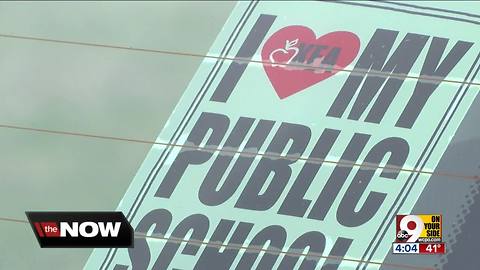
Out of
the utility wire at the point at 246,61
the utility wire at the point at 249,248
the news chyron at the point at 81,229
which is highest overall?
the utility wire at the point at 246,61

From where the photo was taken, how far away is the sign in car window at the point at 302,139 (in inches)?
212

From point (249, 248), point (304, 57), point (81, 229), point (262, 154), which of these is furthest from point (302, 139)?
point (81, 229)

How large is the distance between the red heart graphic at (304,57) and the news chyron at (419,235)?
2.78 feet

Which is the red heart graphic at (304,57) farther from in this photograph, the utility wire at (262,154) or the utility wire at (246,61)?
the utility wire at (262,154)

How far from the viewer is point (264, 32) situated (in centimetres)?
550

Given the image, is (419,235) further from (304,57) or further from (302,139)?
(304,57)

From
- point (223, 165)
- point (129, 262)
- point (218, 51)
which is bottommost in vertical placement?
point (129, 262)

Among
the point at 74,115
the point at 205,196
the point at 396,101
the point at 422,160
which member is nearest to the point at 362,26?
the point at 396,101

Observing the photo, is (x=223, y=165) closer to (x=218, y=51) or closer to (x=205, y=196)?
(x=205, y=196)

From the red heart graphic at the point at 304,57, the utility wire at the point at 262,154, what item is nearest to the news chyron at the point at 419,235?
the utility wire at the point at 262,154

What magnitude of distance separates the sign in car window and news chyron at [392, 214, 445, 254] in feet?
0.18

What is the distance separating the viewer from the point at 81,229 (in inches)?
216

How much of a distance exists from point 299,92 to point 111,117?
99 cm

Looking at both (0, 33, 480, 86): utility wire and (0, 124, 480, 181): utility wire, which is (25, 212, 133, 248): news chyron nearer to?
(0, 124, 480, 181): utility wire
